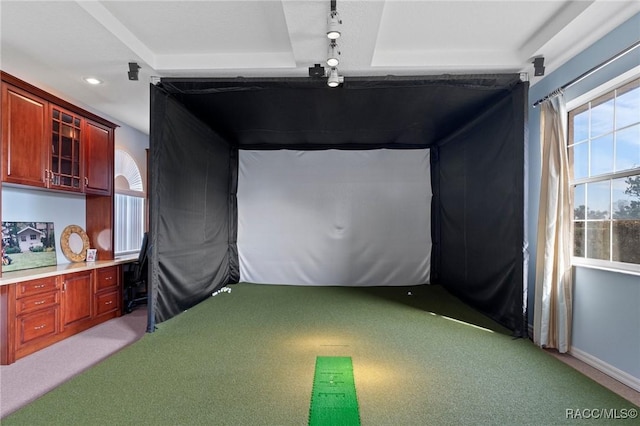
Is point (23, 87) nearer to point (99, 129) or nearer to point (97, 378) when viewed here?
point (99, 129)

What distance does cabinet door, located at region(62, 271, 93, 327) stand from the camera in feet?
10.4

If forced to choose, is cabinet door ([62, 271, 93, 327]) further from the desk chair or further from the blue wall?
the blue wall

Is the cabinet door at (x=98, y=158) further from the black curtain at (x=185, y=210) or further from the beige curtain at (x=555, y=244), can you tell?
the beige curtain at (x=555, y=244)

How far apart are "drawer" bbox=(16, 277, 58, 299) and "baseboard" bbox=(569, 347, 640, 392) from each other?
16.3 ft

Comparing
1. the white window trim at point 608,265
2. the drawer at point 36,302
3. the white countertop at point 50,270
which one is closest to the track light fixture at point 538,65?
the white window trim at point 608,265

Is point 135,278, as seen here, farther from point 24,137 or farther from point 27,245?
point 24,137

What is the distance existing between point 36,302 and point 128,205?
2.27 meters

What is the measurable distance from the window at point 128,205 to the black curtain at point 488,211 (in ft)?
17.0

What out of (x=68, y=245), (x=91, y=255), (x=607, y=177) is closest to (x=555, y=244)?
(x=607, y=177)

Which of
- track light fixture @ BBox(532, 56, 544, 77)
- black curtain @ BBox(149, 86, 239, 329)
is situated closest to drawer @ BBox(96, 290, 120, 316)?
black curtain @ BBox(149, 86, 239, 329)

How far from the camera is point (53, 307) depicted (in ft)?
10.00

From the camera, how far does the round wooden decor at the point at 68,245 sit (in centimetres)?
367

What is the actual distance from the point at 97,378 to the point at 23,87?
2.84 m

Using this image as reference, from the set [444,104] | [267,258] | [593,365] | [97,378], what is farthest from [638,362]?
[267,258]
